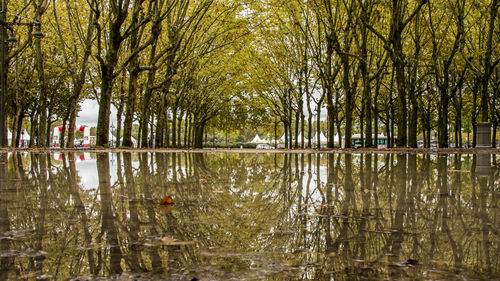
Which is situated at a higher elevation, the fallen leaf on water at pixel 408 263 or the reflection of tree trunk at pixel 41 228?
the reflection of tree trunk at pixel 41 228

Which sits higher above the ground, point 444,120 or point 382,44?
point 382,44

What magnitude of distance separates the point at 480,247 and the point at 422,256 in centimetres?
42

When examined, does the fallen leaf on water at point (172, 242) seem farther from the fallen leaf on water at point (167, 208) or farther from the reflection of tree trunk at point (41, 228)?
the fallen leaf on water at point (167, 208)

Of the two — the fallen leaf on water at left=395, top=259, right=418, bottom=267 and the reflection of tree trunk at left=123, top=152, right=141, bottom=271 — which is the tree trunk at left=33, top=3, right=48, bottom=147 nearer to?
the reflection of tree trunk at left=123, top=152, right=141, bottom=271

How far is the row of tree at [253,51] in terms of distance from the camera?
59.1 feet

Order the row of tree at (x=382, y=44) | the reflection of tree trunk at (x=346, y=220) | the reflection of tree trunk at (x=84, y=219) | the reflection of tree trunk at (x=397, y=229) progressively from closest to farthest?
the reflection of tree trunk at (x=84, y=219)
the reflection of tree trunk at (x=397, y=229)
the reflection of tree trunk at (x=346, y=220)
the row of tree at (x=382, y=44)

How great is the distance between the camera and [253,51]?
32.0m

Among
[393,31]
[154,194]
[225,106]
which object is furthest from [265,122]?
[154,194]

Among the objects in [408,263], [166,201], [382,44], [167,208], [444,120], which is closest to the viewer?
[408,263]

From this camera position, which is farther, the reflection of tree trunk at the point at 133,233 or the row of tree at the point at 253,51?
the row of tree at the point at 253,51

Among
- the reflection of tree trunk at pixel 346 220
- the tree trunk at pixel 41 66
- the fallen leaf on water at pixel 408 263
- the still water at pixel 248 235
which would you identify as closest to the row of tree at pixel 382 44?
the tree trunk at pixel 41 66

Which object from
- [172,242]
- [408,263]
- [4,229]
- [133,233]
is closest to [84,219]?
[4,229]

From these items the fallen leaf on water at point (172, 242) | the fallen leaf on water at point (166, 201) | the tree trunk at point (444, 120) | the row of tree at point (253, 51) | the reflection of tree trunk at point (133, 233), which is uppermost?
the row of tree at point (253, 51)

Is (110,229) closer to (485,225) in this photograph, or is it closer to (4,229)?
(4,229)
